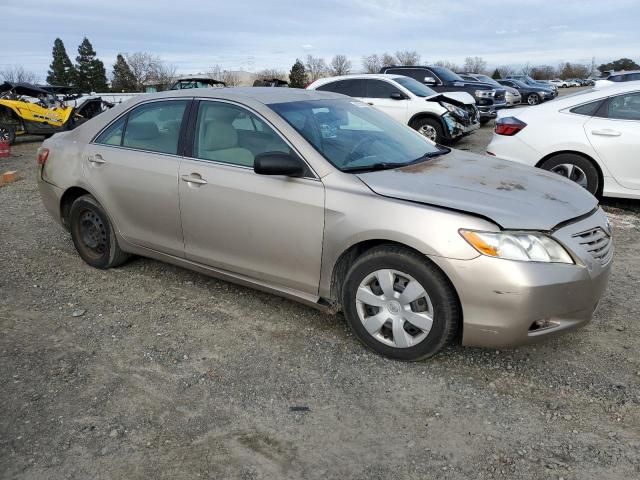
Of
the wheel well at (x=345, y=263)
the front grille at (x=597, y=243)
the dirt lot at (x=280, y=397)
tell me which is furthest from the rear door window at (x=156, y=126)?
the front grille at (x=597, y=243)

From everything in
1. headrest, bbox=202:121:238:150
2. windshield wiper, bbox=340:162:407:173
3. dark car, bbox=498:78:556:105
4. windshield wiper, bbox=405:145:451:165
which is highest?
dark car, bbox=498:78:556:105

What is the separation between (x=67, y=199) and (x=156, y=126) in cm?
127

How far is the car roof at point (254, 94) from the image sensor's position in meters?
3.81

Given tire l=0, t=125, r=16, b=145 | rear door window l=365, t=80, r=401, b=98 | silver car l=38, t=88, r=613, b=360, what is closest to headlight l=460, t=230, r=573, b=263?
silver car l=38, t=88, r=613, b=360

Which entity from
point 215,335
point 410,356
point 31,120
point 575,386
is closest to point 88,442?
point 215,335

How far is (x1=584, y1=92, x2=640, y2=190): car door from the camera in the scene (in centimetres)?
582

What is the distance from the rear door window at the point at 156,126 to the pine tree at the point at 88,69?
5604 cm

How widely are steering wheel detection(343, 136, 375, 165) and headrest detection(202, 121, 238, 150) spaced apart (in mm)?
819

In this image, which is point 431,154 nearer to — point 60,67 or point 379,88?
point 379,88

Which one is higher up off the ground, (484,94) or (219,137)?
(484,94)

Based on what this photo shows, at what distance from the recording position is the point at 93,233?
15.4 ft

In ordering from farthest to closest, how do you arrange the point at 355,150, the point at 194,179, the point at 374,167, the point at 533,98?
the point at 533,98, the point at 194,179, the point at 355,150, the point at 374,167

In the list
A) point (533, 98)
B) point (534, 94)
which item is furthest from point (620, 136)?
point (533, 98)

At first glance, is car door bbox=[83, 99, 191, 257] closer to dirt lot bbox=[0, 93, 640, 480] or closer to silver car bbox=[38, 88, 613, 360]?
silver car bbox=[38, 88, 613, 360]
